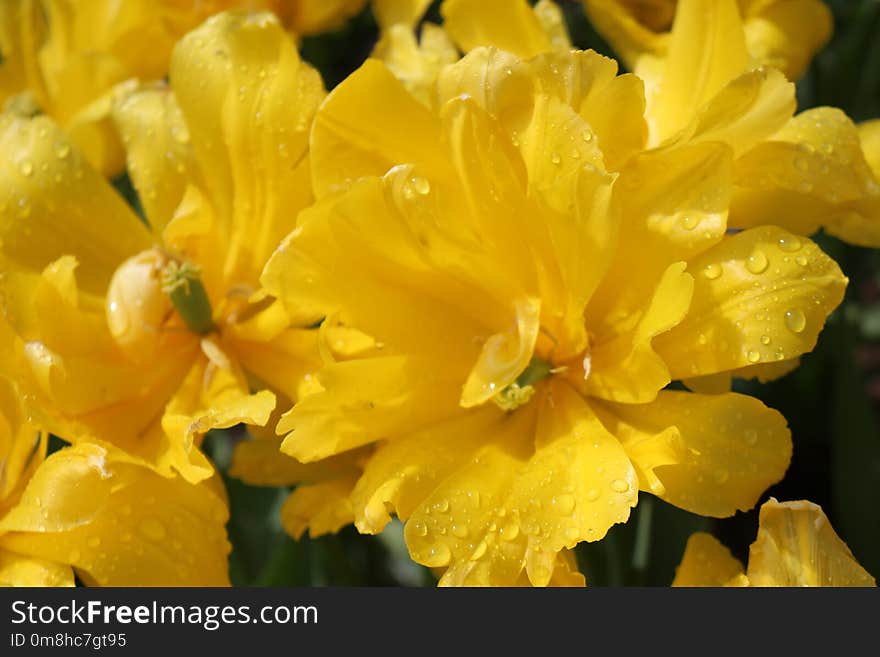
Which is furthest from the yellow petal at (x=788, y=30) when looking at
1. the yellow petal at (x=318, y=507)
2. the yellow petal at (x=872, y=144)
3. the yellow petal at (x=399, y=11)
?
the yellow petal at (x=318, y=507)

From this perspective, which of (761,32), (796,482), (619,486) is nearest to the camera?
(619,486)

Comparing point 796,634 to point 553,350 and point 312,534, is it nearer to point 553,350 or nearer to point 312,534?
point 553,350

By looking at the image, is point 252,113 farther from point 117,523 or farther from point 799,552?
point 799,552

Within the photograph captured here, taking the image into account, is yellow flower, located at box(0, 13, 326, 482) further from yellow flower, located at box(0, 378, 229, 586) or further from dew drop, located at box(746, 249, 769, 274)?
dew drop, located at box(746, 249, 769, 274)

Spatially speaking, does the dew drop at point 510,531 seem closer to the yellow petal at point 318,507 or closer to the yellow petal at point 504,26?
the yellow petal at point 318,507

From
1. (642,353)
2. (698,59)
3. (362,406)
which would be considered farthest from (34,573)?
(698,59)
